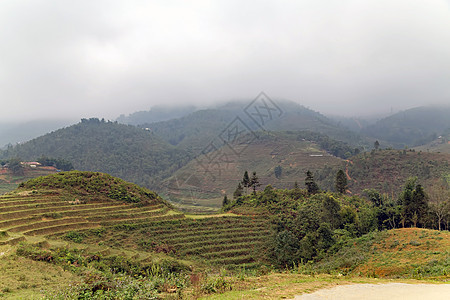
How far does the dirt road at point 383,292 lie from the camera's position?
894 centimetres

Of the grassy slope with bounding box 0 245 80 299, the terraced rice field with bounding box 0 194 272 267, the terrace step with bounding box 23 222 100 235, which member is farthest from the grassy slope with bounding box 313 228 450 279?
the terrace step with bounding box 23 222 100 235

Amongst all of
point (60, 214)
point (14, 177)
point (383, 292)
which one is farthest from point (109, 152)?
point (383, 292)

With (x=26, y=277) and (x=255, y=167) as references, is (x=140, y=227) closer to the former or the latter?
(x=26, y=277)

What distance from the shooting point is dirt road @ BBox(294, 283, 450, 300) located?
8938mm

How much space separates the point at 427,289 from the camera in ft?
31.6

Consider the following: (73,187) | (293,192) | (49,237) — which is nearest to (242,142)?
(293,192)

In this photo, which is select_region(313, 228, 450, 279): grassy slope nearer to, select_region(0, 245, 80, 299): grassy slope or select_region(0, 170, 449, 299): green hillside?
select_region(0, 170, 449, 299): green hillside

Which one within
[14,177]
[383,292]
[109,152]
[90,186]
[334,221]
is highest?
[109,152]

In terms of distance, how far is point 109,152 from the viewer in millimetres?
160250

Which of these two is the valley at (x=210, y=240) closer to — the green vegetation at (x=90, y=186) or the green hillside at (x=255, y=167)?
the green vegetation at (x=90, y=186)

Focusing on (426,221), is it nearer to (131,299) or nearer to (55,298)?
(131,299)

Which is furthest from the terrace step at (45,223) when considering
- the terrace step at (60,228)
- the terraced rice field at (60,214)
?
the terrace step at (60,228)

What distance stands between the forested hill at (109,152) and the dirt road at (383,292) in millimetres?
123874

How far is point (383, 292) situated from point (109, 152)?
17152 centimetres
